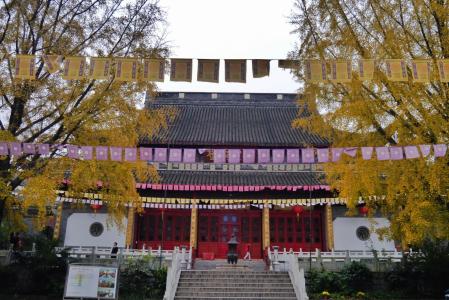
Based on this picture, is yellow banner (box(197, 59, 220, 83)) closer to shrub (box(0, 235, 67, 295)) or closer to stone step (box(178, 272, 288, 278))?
stone step (box(178, 272, 288, 278))

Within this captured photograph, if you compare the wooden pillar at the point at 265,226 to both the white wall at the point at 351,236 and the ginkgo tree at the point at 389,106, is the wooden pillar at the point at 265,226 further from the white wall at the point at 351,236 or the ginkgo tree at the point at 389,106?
the ginkgo tree at the point at 389,106

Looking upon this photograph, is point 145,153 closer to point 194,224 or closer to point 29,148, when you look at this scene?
point 29,148

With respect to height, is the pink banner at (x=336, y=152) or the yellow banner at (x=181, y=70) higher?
the yellow banner at (x=181, y=70)

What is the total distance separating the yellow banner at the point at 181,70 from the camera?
1264 centimetres

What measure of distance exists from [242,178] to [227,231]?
323cm

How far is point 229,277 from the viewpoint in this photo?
16.3 metres

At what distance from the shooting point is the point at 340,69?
481 inches

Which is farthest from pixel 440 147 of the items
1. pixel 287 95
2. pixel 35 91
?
pixel 287 95

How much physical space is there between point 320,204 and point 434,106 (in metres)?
13.0

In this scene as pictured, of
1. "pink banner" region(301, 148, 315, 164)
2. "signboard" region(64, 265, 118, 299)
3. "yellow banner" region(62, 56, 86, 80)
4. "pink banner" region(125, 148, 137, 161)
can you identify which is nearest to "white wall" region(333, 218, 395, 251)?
"pink banner" region(301, 148, 315, 164)

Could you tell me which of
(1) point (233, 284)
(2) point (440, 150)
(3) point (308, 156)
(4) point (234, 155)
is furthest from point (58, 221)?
(2) point (440, 150)

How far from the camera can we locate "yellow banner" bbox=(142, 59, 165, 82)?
41.8ft

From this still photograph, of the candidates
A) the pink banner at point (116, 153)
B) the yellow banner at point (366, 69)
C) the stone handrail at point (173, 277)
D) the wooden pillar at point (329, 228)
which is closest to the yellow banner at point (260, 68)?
the yellow banner at point (366, 69)

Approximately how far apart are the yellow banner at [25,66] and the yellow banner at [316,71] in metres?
8.22
